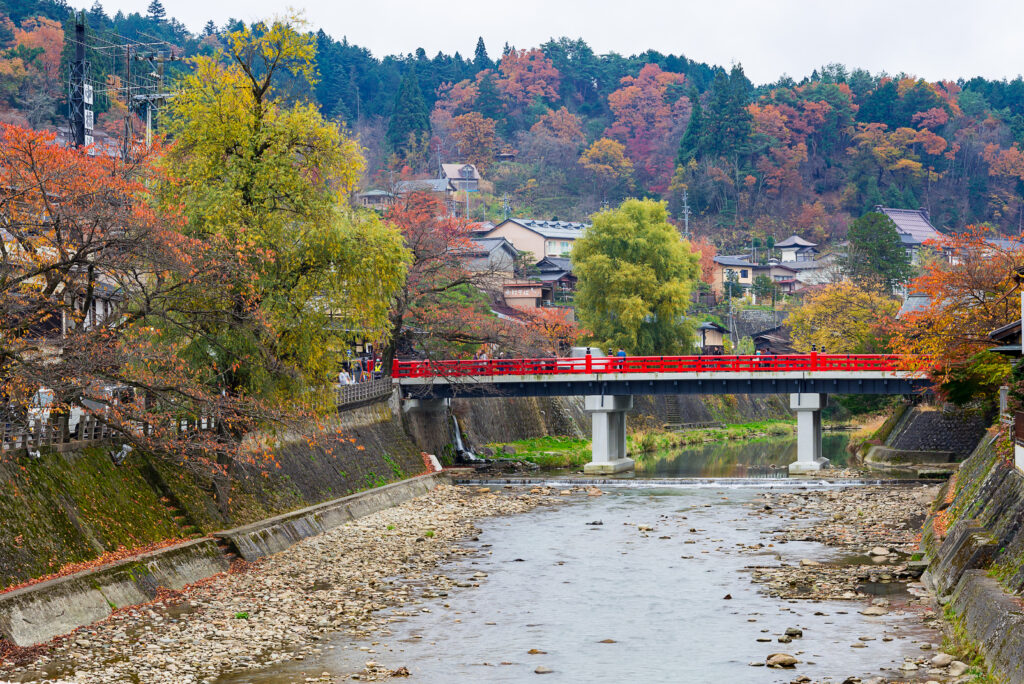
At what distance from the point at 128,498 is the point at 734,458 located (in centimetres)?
4038

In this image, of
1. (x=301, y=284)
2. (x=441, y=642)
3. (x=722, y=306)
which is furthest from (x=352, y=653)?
(x=722, y=306)

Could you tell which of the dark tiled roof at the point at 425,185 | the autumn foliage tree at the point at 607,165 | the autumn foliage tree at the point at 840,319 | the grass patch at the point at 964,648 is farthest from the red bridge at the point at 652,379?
the autumn foliage tree at the point at 607,165

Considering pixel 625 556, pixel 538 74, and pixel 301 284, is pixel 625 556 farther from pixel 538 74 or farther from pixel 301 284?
pixel 538 74

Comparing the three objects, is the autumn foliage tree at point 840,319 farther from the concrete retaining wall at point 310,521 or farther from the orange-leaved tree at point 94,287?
the orange-leaved tree at point 94,287

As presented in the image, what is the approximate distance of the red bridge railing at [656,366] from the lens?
51.8 meters

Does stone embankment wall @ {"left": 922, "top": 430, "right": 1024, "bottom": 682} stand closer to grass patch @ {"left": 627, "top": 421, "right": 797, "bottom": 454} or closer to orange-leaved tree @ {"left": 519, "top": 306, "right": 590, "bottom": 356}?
orange-leaved tree @ {"left": 519, "top": 306, "right": 590, "bottom": 356}

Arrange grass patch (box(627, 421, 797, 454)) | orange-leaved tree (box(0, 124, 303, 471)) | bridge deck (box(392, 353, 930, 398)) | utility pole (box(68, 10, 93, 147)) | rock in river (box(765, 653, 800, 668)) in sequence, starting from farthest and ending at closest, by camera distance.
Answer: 1. grass patch (box(627, 421, 797, 454))
2. bridge deck (box(392, 353, 930, 398))
3. utility pole (box(68, 10, 93, 147))
4. orange-leaved tree (box(0, 124, 303, 471))
5. rock in river (box(765, 653, 800, 668))

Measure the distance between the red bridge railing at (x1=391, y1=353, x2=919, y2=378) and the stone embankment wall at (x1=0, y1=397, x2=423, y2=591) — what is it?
1184 cm

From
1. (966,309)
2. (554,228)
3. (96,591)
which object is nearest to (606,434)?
(966,309)

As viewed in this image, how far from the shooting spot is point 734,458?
6059 cm

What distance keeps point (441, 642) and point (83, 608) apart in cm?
696

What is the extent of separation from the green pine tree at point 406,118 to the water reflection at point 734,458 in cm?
7236

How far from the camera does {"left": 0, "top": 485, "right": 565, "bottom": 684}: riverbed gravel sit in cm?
1895

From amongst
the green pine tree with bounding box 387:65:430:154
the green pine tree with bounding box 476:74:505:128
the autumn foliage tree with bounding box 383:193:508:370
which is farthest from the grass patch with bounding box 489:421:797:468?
the green pine tree with bounding box 476:74:505:128
